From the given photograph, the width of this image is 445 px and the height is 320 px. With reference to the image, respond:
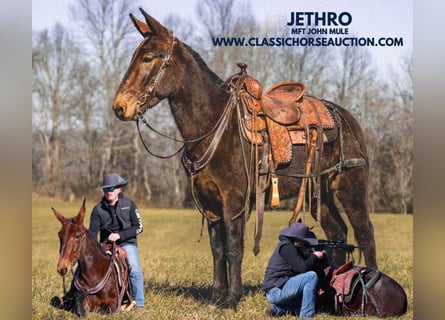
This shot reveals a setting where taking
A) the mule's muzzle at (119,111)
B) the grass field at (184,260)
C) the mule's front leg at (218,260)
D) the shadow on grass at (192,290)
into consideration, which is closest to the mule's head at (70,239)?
the grass field at (184,260)

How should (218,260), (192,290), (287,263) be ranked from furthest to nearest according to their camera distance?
(192,290), (218,260), (287,263)

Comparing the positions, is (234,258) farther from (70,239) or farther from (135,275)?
(70,239)

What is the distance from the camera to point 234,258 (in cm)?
1136

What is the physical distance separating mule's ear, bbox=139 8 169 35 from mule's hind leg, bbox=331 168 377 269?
2928 mm

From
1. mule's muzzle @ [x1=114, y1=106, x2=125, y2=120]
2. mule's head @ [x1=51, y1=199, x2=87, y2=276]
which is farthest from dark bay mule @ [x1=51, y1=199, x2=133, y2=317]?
mule's muzzle @ [x1=114, y1=106, x2=125, y2=120]

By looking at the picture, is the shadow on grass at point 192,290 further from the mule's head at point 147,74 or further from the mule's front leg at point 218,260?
the mule's head at point 147,74

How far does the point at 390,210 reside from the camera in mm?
12180

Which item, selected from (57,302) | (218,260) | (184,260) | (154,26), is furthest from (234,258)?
(154,26)

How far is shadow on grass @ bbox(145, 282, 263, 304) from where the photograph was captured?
38.0 feet

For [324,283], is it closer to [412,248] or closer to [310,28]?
[412,248]

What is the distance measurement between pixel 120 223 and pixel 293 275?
2.11 meters
